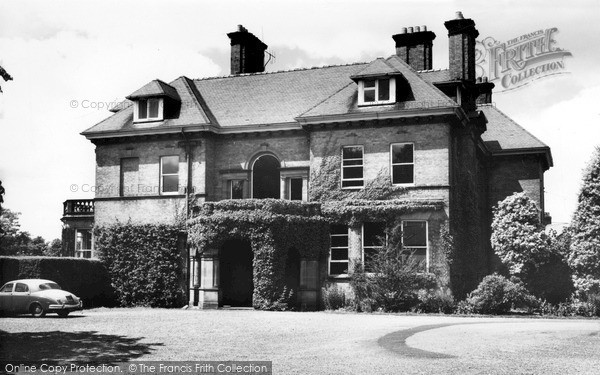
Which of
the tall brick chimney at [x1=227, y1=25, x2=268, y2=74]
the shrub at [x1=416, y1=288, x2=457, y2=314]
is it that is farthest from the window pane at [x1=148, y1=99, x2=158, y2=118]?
the shrub at [x1=416, y1=288, x2=457, y2=314]

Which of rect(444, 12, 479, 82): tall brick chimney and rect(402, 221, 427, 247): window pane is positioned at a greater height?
rect(444, 12, 479, 82): tall brick chimney

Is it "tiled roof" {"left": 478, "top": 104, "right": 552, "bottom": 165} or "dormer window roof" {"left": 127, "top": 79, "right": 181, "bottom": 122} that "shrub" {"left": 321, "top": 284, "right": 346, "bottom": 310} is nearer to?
"dormer window roof" {"left": 127, "top": 79, "right": 181, "bottom": 122}

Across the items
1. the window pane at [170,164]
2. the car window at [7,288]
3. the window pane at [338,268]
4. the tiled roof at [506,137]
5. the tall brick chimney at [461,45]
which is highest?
the tall brick chimney at [461,45]

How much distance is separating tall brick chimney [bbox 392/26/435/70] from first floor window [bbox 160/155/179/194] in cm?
1319

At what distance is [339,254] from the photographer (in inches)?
1255

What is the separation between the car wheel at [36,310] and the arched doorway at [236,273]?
991 cm

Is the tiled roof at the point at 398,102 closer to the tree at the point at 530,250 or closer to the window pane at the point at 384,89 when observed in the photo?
the window pane at the point at 384,89

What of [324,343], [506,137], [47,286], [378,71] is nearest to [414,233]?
[378,71]

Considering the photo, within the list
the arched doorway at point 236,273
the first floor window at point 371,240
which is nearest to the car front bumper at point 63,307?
the arched doorway at point 236,273

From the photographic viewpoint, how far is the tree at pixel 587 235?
2889 cm

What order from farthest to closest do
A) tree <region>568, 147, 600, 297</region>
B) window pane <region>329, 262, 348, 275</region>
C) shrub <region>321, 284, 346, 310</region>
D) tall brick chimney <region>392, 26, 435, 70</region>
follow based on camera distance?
tall brick chimney <region>392, 26, 435, 70</region>
window pane <region>329, 262, 348, 275</region>
shrub <region>321, 284, 346, 310</region>
tree <region>568, 147, 600, 297</region>

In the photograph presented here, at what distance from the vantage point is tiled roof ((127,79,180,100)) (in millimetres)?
35250

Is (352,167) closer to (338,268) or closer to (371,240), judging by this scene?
(371,240)

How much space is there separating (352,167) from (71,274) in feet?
42.6
